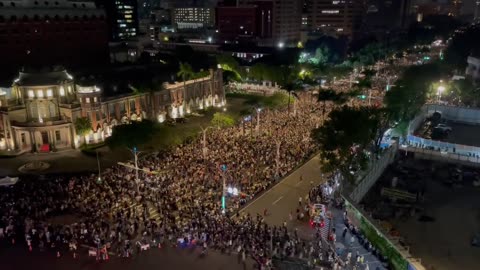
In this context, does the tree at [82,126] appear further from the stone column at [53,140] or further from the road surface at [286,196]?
the road surface at [286,196]

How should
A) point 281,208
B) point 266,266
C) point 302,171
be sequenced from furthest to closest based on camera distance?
point 302,171, point 281,208, point 266,266

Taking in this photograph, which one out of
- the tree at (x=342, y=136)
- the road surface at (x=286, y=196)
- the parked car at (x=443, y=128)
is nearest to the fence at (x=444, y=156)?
the parked car at (x=443, y=128)

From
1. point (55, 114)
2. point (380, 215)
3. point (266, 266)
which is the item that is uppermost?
point (55, 114)

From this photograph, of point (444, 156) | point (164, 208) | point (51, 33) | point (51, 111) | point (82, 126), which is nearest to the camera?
point (164, 208)

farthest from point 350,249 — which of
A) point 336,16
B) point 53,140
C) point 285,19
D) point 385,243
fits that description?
point 336,16

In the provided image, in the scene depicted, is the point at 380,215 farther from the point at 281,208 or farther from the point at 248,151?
the point at 248,151

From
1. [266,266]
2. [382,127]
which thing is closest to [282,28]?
[382,127]

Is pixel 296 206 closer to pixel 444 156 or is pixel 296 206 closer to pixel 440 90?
pixel 444 156
